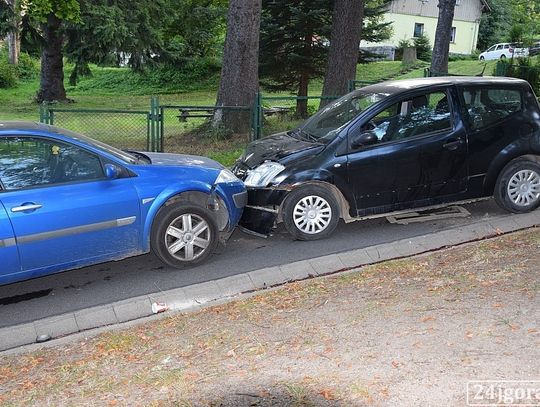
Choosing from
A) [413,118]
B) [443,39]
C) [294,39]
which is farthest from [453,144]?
[443,39]

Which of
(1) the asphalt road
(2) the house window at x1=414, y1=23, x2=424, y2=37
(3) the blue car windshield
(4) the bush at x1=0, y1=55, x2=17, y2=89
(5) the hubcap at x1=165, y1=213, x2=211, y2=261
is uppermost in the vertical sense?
(2) the house window at x1=414, y1=23, x2=424, y2=37

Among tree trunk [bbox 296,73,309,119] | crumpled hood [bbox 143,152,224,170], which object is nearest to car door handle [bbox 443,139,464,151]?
crumpled hood [bbox 143,152,224,170]

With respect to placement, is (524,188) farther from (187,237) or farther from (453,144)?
(187,237)

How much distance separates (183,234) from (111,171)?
100 centimetres

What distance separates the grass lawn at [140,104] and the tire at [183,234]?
546 cm

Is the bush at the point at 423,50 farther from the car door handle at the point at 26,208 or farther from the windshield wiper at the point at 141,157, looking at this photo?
the car door handle at the point at 26,208

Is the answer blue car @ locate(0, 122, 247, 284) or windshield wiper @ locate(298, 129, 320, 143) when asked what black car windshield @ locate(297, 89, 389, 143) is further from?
blue car @ locate(0, 122, 247, 284)

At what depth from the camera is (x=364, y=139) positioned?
6.95 meters

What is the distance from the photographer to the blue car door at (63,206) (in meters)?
5.29

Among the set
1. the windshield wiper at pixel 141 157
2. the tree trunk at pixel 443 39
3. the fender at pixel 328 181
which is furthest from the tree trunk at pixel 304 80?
the windshield wiper at pixel 141 157

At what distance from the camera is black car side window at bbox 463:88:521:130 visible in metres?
7.42

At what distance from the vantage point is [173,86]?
38781 millimetres

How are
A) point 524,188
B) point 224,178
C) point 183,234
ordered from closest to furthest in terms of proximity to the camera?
point 183,234
point 224,178
point 524,188

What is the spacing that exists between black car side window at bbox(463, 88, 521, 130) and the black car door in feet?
0.71
